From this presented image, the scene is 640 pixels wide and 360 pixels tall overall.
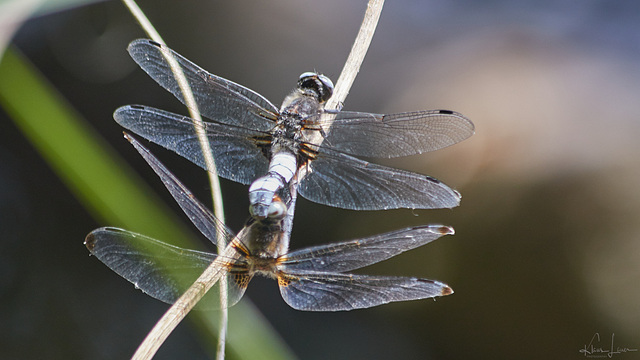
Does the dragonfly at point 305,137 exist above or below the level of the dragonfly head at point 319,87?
below

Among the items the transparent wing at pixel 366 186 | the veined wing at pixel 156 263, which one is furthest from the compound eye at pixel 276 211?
the transparent wing at pixel 366 186

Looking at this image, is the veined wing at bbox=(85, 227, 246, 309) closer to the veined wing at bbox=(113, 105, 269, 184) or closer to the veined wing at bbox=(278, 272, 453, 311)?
the veined wing at bbox=(278, 272, 453, 311)

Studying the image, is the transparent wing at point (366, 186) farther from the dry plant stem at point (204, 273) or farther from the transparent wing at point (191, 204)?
the transparent wing at point (191, 204)

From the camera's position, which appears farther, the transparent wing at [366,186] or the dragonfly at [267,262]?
the transparent wing at [366,186]

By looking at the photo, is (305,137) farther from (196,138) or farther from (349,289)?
(349,289)

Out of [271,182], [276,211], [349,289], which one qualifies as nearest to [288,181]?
[271,182]

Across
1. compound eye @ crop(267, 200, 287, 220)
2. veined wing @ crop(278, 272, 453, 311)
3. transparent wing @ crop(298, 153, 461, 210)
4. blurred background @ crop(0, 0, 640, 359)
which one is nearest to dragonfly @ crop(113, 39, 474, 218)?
transparent wing @ crop(298, 153, 461, 210)

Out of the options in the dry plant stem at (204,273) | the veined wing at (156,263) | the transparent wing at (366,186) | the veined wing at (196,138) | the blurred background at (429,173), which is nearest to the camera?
the dry plant stem at (204,273)
